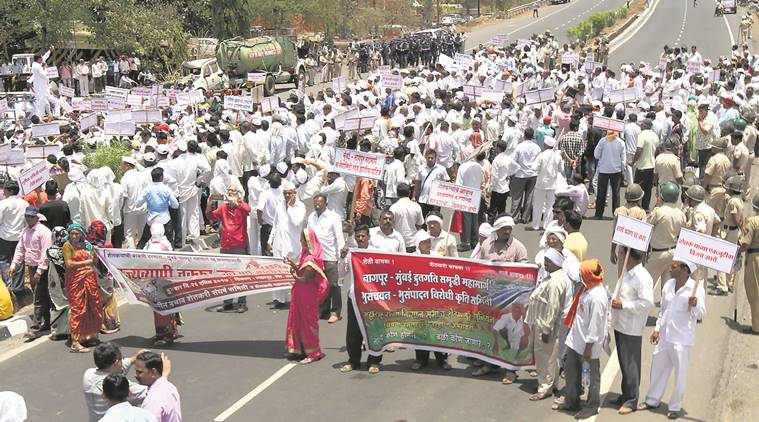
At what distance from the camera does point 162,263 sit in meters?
10.8

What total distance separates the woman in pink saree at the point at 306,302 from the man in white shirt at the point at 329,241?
109 centimetres

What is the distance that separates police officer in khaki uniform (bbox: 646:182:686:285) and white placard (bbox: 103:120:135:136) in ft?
36.8

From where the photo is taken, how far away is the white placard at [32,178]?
43.3ft

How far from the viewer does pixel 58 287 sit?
11344 millimetres

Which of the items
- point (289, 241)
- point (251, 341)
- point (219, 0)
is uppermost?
point (219, 0)

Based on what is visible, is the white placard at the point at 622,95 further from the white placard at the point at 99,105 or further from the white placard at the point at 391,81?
the white placard at the point at 99,105

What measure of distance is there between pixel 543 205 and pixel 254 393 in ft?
25.3

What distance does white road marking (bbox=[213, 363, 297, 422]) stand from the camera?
361 inches

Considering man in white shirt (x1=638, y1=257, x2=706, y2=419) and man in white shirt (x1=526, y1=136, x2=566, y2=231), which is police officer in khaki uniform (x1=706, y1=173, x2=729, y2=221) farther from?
man in white shirt (x1=638, y1=257, x2=706, y2=419)

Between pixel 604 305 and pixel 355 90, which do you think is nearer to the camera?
pixel 604 305

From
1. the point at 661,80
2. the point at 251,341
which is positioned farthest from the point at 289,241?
the point at 661,80

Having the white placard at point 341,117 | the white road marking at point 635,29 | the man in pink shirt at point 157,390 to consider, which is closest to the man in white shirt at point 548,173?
the white placard at point 341,117

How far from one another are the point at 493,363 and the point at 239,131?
9.25 m

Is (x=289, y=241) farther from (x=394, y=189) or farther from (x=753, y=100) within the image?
(x=753, y=100)
